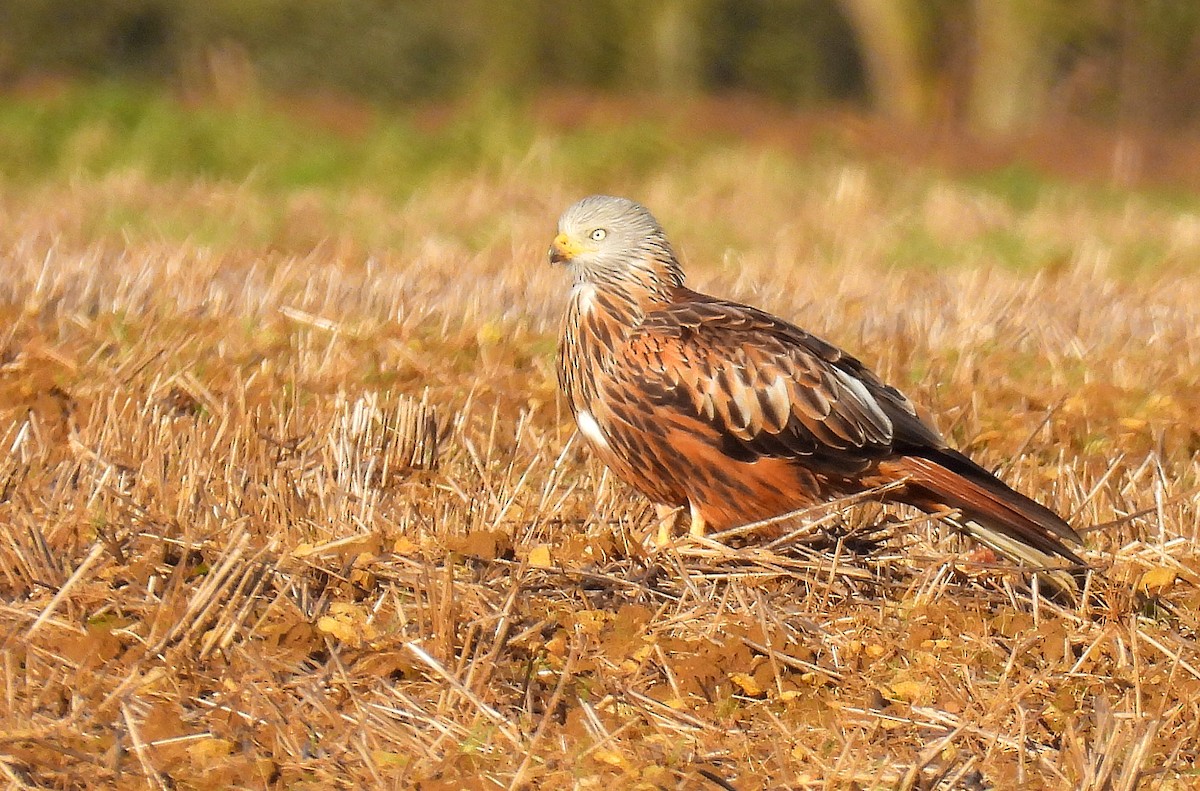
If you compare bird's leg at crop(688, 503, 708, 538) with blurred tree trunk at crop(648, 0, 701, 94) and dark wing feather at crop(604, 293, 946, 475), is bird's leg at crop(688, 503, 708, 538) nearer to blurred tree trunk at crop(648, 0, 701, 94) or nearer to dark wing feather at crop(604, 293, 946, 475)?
dark wing feather at crop(604, 293, 946, 475)

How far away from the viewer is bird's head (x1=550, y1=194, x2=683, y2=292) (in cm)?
530

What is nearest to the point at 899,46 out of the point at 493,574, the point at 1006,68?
the point at 1006,68

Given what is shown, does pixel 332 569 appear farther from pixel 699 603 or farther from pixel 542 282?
pixel 542 282

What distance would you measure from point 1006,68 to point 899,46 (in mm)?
1321

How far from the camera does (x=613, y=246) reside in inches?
211

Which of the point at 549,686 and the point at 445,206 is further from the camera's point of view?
the point at 445,206

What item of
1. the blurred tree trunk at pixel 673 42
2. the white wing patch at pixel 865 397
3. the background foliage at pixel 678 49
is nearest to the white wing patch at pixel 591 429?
the white wing patch at pixel 865 397

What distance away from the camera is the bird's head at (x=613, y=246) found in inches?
209

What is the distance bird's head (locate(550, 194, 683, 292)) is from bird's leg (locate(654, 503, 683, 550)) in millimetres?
704

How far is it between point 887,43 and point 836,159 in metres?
6.21

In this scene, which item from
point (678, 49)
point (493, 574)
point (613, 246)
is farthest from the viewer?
point (678, 49)

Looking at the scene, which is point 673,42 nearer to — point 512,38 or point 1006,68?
point 512,38

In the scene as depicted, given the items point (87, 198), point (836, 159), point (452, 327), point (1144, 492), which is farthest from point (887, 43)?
point (1144, 492)

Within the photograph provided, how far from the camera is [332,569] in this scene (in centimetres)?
443
